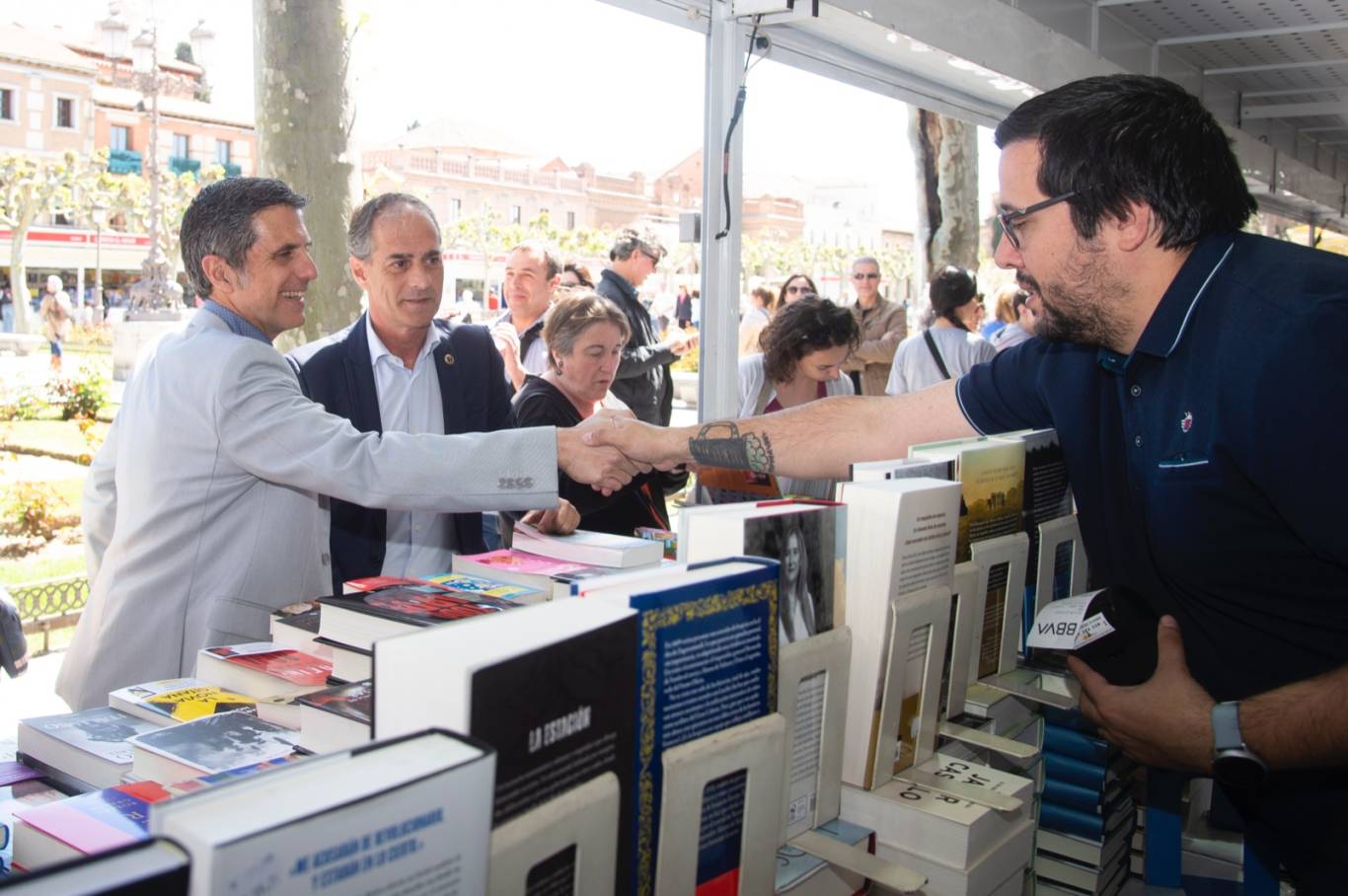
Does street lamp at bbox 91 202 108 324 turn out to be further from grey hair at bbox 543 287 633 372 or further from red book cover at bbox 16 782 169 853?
red book cover at bbox 16 782 169 853

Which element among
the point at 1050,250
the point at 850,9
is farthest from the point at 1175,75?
the point at 1050,250

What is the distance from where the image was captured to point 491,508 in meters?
2.23

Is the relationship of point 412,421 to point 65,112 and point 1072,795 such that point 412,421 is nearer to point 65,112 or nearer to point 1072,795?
point 1072,795

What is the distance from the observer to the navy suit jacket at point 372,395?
2689mm

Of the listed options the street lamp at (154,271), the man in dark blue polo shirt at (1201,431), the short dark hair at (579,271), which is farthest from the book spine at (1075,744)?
the street lamp at (154,271)

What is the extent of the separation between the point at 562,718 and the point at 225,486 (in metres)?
1.56

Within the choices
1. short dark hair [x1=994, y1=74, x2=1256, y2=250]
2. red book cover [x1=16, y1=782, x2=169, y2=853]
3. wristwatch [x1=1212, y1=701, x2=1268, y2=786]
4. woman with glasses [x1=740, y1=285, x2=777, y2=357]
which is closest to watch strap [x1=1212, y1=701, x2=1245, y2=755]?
wristwatch [x1=1212, y1=701, x2=1268, y2=786]

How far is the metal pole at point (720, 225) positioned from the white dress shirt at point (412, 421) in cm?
164

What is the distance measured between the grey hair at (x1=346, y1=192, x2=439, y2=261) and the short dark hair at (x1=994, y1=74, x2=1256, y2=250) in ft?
6.26

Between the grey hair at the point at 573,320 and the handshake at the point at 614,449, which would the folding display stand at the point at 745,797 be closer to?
the handshake at the point at 614,449

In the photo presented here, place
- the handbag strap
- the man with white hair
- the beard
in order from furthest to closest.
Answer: the man with white hair → the handbag strap → the beard

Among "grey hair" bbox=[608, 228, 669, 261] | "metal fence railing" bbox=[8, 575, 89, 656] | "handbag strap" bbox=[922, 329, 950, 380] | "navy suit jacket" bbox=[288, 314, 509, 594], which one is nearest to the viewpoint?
"navy suit jacket" bbox=[288, 314, 509, 594]

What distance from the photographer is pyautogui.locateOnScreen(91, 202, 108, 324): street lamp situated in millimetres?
7368

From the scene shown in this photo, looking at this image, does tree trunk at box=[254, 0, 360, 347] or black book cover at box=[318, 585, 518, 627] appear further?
tree trunk at box=[254, 0, 360, 347]
